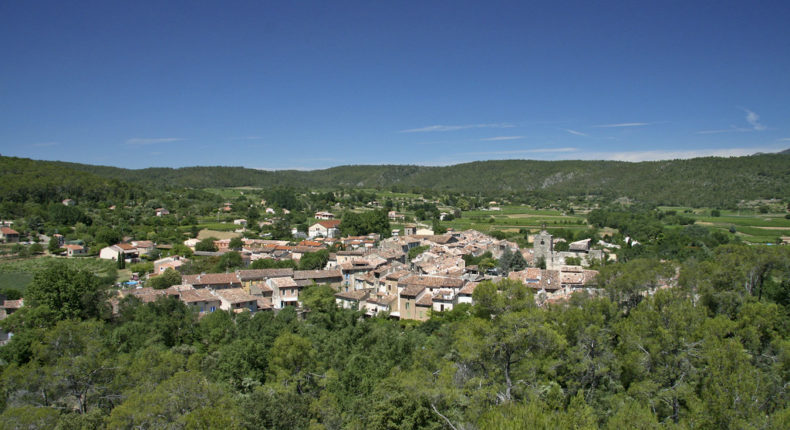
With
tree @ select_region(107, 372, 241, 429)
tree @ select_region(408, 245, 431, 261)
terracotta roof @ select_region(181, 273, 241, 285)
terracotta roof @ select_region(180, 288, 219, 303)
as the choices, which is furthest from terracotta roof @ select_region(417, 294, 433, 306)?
tree @ select_region(408, 245, 431, 261)

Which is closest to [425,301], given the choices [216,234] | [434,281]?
[434,281]

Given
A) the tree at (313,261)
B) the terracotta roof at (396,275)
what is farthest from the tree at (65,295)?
the terracotta roof at (396,275)

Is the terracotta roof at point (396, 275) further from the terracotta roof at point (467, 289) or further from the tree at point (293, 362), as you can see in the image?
the tree at point (293, 362)

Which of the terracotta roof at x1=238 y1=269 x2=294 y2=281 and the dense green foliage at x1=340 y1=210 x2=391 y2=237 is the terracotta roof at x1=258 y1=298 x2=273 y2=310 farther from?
the dense green foliage at x1=340 y1=210 x2=391 y2=237

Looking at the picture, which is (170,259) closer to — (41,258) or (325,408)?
(41,258)

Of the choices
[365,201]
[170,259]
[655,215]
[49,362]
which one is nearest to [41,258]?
[170,259]

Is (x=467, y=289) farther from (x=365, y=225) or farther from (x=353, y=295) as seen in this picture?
(x=365, y=225)

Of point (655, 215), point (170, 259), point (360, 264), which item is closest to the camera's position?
point (360, 264)
